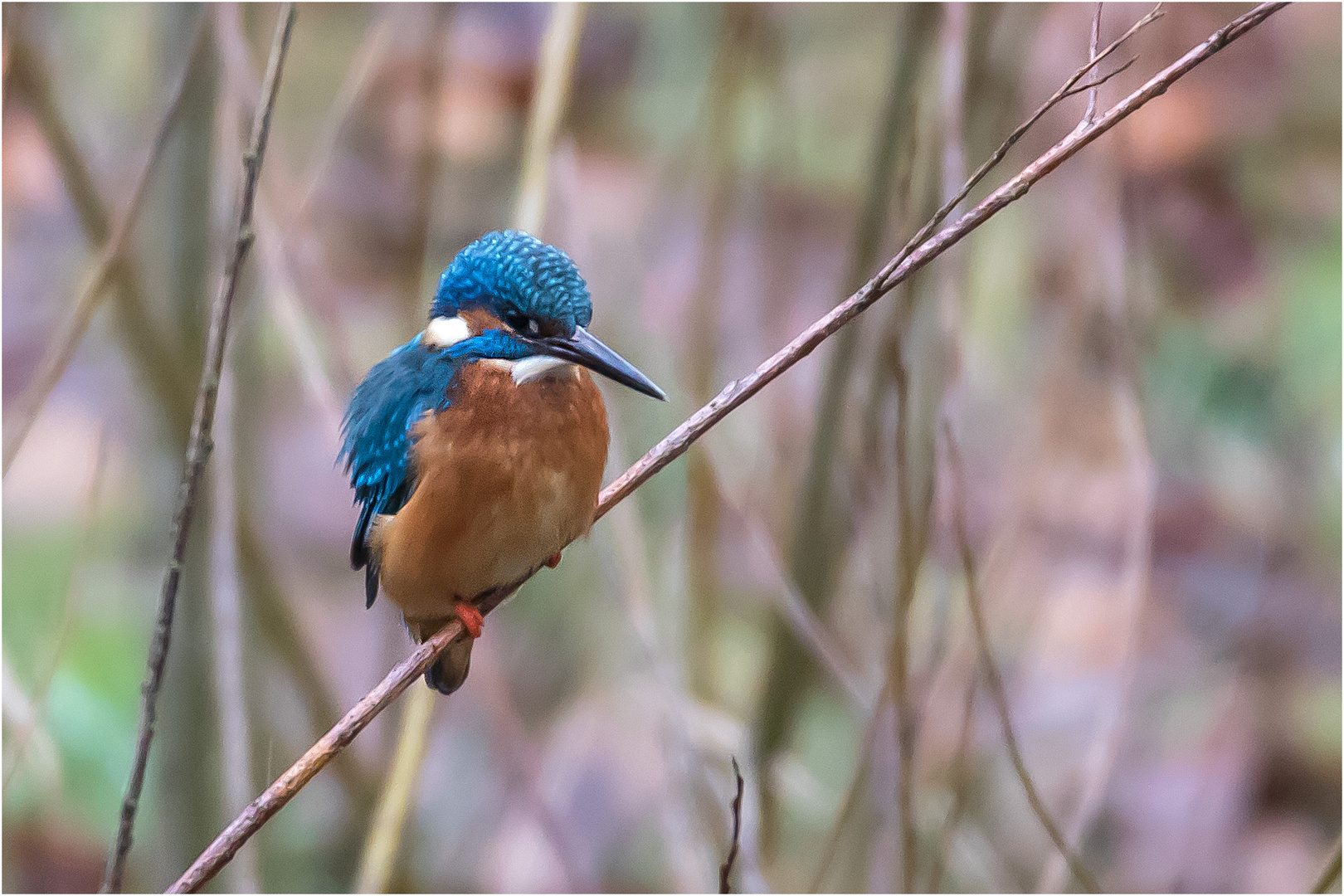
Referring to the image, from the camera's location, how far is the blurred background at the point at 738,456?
4.41 feet

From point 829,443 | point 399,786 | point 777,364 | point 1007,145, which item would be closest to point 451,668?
point 399,786

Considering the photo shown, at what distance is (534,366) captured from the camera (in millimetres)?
854

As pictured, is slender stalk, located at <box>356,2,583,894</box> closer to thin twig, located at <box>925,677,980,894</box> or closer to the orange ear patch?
the orange ear patch

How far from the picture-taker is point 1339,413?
1817 mm

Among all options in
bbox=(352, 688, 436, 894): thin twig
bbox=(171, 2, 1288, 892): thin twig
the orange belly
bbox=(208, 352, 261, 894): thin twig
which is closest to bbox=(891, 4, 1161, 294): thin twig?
bbox=(171, 2, 1288, 892): thin twig

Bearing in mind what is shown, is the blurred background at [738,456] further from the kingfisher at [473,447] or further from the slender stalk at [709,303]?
the kingfisher at [473,447]

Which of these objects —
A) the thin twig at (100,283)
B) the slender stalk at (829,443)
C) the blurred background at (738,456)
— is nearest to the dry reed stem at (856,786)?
the blurred background at (738,456)

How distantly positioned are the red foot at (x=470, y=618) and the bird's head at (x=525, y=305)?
244 mm

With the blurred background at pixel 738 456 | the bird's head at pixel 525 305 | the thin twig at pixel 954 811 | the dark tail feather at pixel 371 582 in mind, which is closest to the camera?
the bird's head at pixel 525 305

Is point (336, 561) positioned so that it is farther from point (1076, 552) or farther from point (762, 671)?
point (1076, 552)

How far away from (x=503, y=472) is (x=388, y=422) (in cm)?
12

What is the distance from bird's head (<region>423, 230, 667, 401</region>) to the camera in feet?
2.64

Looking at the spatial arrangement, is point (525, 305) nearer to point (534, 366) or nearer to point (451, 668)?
point (534, 366)

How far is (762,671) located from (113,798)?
3.34 feet
